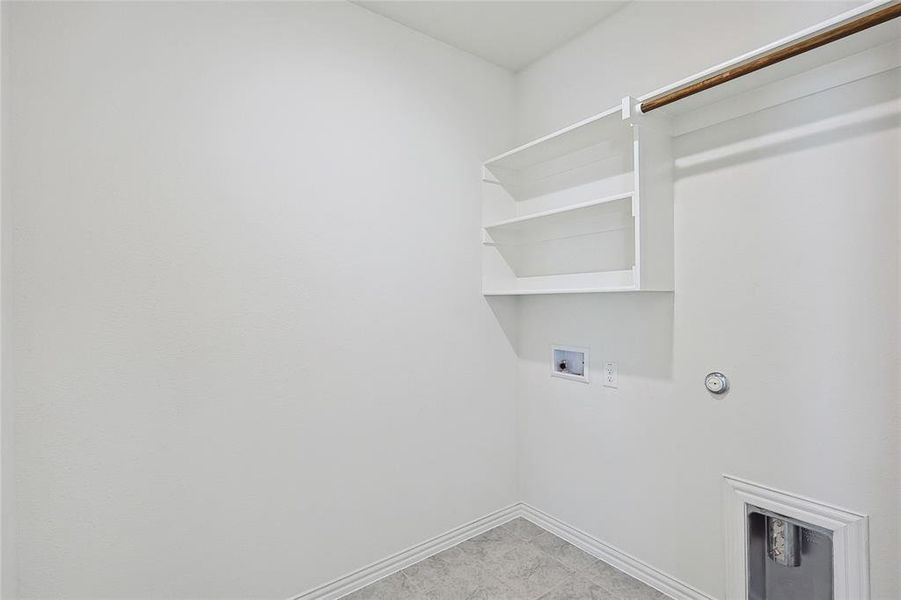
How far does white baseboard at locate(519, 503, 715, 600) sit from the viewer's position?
179 cm

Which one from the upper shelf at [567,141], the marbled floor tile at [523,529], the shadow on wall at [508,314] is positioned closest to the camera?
the upper shelf at [567,141]

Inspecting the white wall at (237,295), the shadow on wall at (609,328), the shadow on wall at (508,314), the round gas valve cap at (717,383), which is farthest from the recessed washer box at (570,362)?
the round gas valve cap at (717,383)

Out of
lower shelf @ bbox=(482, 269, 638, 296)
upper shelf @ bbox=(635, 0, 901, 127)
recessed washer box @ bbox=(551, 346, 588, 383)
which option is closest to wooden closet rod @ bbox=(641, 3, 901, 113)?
upper shelf @ bbox=(635, 0, 901, 127)

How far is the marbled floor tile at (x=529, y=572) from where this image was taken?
6.15 ft

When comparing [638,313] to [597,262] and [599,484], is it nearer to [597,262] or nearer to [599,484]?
[597,262]

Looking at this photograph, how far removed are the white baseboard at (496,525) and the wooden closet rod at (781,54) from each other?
73.5 inches

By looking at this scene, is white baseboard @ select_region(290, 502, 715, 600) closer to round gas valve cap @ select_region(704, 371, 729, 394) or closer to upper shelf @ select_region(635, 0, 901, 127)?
round gas valve cap @ select_region(704, 371, 729, 394)

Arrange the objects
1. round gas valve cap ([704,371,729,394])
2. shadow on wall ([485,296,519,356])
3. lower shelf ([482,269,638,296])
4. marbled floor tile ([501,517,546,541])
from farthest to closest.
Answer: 1. shadow on wall ([485,296,519,356])
2. marbled floor tile ([501,517,546,541])
3. lower shelf ([482,269,638,296])
4. round gas valve cap ([704,371,729,394])

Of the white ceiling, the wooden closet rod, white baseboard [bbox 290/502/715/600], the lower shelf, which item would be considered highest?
the white ceiling

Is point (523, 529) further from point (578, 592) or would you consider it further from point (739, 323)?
point (739, 323)

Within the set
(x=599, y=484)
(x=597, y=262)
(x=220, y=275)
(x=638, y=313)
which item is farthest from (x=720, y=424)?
(x=220, y=275)

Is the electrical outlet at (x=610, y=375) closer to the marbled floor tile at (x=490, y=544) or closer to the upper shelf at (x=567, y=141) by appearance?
the marbled floor tile at (x=490, y=544)

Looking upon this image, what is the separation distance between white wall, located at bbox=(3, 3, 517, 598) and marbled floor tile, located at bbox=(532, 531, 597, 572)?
376mm

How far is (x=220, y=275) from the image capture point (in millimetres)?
1628
